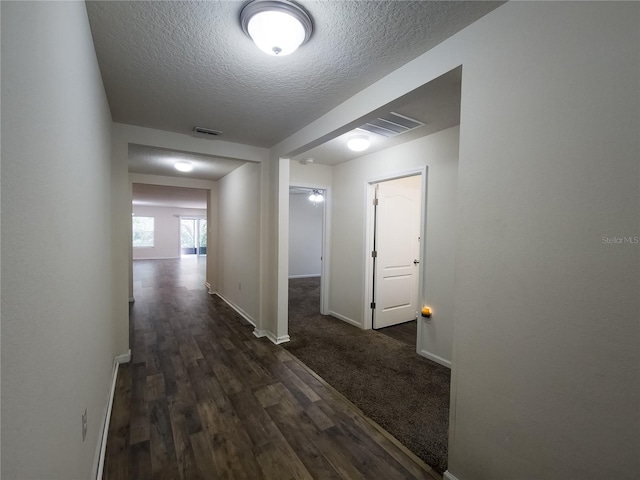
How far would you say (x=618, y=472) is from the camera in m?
1.02

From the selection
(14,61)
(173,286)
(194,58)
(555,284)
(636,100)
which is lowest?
(173,286)

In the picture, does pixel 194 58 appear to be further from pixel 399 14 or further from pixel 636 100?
pixel 636 100

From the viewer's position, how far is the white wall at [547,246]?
1021mm

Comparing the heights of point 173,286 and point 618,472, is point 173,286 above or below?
below

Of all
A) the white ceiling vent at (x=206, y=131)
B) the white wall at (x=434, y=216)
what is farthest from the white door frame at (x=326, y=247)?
the white ceiling vent at (x=206, y=131)

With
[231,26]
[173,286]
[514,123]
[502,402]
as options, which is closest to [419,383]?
[502,402]

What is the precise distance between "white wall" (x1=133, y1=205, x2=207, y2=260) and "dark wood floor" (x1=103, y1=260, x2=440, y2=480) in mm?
10281

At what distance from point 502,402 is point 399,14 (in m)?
1.94

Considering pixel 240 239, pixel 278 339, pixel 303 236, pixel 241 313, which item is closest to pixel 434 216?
pixel 278 339

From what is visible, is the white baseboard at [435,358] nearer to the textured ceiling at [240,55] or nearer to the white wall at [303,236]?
the textured ceiling at [240,55]

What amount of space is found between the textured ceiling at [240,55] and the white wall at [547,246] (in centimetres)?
31

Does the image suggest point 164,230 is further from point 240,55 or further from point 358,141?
point 240,55

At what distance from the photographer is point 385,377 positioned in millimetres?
2723

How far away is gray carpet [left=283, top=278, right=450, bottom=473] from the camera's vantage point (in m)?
1.98
